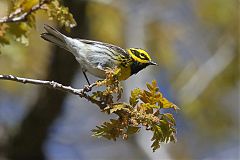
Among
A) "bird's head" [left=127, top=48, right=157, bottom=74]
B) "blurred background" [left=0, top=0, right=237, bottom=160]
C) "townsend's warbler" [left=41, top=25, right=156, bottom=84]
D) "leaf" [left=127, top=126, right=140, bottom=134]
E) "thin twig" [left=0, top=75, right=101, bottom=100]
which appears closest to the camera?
"thin twig" [left=0, top=75, right=101, bottom=100]

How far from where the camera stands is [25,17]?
2789 millimetres

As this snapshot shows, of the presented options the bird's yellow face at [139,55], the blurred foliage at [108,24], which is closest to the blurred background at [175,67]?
the blurred foliage at [108,24]

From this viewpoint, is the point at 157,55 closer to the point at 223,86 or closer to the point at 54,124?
the point at 223,86

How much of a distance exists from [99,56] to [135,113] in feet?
1.87

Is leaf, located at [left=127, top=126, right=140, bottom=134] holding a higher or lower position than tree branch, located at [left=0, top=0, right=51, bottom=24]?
lower

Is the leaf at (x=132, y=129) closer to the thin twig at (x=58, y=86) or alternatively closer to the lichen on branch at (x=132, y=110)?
the lichen on branch at (x=132, y=110)

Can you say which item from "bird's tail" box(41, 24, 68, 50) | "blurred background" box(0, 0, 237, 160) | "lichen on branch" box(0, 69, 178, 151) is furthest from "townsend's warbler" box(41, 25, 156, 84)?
"blurred background" box(0, 0, 237, 160)

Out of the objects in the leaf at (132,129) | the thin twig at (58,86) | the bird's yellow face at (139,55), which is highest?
the bird's yellow face at (139,55)

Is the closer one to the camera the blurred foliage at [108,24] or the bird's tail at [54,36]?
the bird's tail at [54,36]

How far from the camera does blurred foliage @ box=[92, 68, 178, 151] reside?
222 cm

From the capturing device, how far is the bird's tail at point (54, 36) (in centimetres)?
274

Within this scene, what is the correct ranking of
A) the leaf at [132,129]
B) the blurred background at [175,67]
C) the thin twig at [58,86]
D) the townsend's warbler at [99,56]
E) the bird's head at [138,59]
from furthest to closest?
1. the blurred background at [175,67]
2. the bird's head at [138,59]
3. the townsend's warbler at [99,56]
4. the leaf at [132,129]
5. the thin twig at [58,86]

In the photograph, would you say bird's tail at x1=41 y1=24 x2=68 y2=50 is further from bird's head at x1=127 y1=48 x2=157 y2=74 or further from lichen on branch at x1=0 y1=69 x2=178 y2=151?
lichen on branch at x1=0 y1=69 x2=178 y2=151

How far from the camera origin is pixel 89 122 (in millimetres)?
8727
